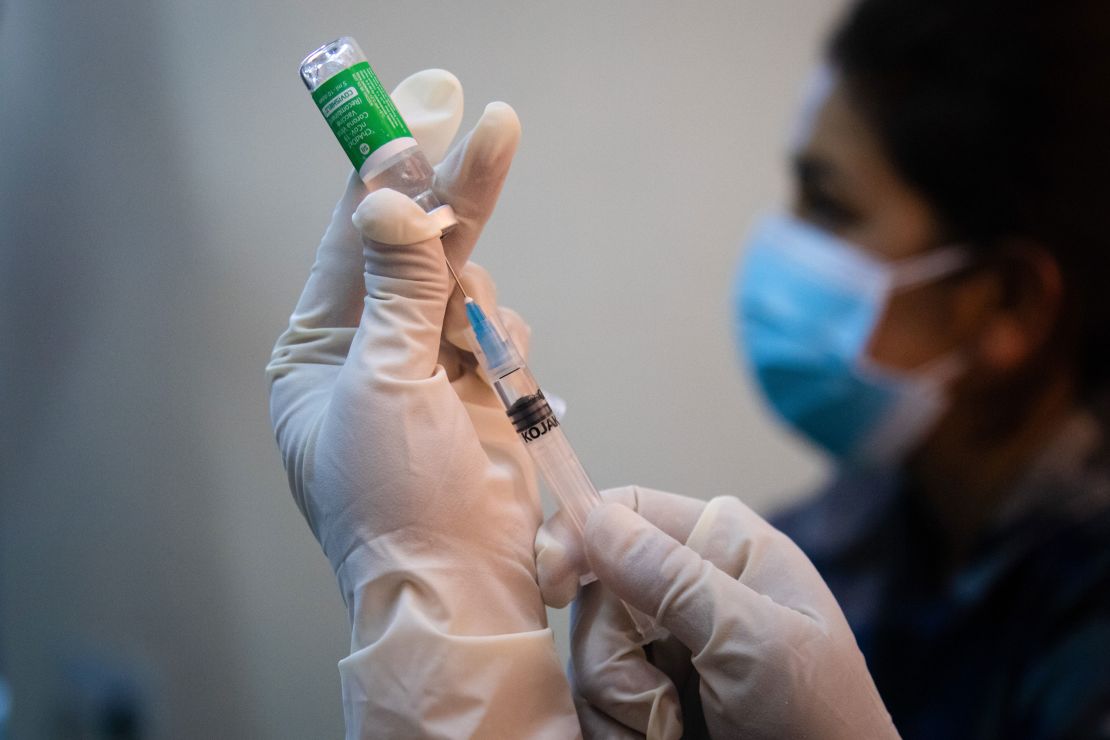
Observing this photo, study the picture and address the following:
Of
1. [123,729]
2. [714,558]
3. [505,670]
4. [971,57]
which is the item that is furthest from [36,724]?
[971,57]

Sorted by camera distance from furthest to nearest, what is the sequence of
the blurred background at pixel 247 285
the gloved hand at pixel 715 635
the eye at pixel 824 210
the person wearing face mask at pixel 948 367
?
the blurred background at pixel 247 285, the eye at pixel 824 210, the person wearing face mask at pixel 948 367, the gloved hand at pixel 715 635

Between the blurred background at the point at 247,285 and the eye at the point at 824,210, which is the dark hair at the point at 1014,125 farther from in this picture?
the blurred background at the point at 247,285

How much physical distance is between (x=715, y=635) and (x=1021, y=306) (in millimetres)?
550

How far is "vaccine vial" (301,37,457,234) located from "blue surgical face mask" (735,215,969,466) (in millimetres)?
471

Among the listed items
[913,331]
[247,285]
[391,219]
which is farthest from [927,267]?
[247,285]

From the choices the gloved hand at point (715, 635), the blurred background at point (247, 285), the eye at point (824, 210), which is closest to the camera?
the gloved hand at point (715, 635)

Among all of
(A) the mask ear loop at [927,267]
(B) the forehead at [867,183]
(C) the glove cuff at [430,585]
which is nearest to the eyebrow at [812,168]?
(B) the forehead at [867,183]

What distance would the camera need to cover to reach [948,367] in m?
0.96

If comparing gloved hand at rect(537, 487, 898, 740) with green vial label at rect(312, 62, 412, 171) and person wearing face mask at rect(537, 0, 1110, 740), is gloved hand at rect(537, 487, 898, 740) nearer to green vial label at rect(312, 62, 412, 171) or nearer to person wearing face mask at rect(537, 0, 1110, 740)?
person wearing face mask at rect(537, 0, 1110, 740)

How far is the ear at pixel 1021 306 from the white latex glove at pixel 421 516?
57 centimetres

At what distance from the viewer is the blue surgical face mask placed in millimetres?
953

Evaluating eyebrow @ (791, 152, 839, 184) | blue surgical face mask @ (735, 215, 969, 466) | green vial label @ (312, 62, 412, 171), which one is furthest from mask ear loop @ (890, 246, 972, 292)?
green vial label @ (312, 62, 412, 171)

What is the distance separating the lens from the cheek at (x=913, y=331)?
940 millimetres

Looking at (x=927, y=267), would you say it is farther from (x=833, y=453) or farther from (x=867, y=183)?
(x=833, y=453)
